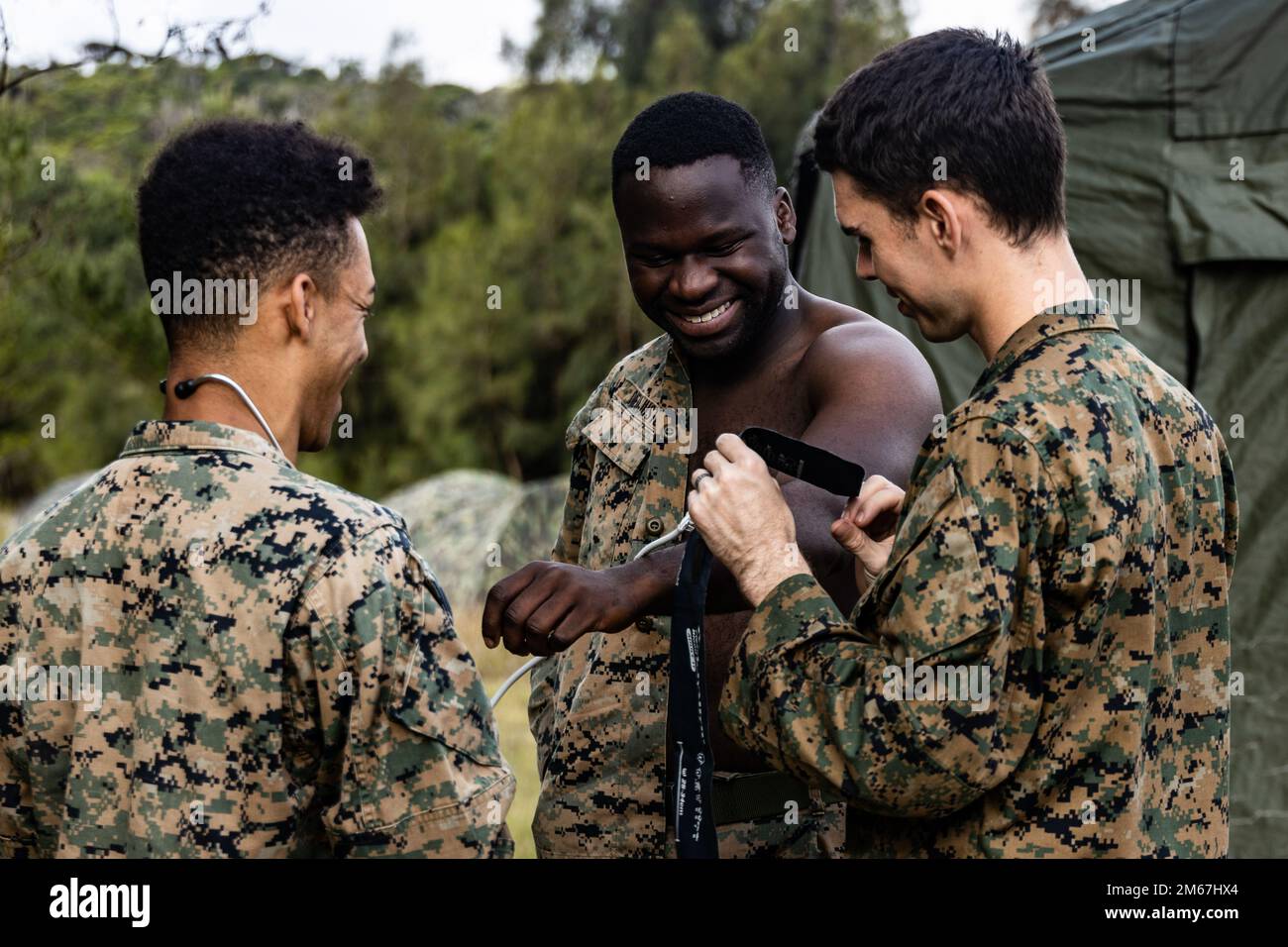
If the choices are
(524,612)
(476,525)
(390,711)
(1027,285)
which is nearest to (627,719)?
(524,612)

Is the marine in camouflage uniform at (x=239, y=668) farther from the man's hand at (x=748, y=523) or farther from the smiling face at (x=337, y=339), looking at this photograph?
the man's hand at (x=748, y=523)

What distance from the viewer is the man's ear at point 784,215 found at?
9.38 ft

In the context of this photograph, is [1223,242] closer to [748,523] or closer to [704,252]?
[704,252]

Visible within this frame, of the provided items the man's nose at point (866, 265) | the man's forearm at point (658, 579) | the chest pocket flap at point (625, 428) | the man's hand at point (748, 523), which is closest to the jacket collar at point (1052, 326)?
the man's nose at point (866, 265)

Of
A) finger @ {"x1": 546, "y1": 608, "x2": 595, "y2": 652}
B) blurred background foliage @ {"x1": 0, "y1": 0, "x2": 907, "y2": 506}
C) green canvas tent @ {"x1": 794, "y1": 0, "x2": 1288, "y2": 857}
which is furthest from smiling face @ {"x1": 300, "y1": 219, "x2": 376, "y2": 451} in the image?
blurred background foliage @ {"x1": 0, "y1": 0, "x2": 907, "y2": 506}

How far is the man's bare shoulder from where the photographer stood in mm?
2633

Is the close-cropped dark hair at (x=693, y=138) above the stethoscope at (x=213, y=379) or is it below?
above

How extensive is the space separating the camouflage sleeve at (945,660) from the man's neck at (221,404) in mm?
849

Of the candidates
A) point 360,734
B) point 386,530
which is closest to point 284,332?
point 386,530

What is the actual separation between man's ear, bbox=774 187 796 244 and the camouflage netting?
5914 mm

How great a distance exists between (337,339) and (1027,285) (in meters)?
1.04

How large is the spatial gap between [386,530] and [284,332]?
356 millimetres

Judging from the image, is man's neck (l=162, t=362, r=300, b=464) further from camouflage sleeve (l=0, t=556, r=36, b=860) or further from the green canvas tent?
the green canvas tent
